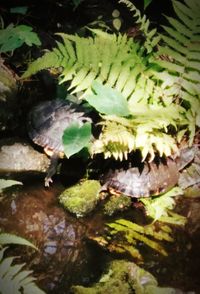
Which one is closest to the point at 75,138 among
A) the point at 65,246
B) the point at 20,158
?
the point at 20,158

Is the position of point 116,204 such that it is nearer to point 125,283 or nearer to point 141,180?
point 141,180

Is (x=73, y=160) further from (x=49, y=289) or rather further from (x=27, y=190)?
(x=49, y=289)

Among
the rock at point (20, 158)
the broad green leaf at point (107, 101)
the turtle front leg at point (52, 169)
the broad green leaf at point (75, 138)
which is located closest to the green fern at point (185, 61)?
the broad green leaf at point (107, 101)

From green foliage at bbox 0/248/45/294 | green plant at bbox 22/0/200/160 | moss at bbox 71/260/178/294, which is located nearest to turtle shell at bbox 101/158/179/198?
green plant at bbox 22/0/200/160

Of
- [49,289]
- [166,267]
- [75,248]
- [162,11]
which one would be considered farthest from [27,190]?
[162,11]

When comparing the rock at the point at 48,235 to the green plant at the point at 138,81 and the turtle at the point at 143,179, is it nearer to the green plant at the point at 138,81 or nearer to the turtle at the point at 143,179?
the turtle at the point at 143,179

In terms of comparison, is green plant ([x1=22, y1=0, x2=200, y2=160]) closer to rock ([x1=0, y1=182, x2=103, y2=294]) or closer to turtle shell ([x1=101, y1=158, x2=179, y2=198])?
turtle shell ([x1=101, y1=158, x2=179, y2=198])
